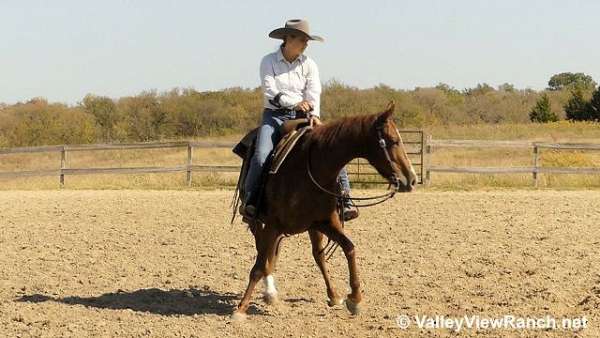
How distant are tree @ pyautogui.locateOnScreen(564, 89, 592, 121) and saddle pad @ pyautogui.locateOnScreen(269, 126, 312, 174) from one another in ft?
153

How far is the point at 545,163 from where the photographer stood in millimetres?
26047

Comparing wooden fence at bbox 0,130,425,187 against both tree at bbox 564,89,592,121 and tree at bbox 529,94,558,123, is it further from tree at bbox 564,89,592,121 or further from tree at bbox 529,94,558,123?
tree at bbox 529,94,558,123

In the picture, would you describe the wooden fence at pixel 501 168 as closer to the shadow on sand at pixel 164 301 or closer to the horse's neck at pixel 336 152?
the shadow on sand at pixel 164 301

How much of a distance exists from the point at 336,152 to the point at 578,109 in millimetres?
48145

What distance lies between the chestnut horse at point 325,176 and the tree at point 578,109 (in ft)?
153

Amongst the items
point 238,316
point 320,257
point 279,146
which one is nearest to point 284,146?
point 279,146

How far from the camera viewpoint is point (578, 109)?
50969 millimetres

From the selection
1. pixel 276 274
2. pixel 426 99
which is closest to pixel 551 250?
pixel 276 274

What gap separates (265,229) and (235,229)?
4.87 metres

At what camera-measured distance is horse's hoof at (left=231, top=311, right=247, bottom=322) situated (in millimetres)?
6407

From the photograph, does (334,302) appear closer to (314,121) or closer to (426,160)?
(314,121)

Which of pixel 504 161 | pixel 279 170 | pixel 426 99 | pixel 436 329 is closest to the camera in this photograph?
pixel 436 329

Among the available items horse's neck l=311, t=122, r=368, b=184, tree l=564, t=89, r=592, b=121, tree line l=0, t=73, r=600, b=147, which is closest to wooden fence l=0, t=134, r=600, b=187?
horse's neck l=311, t=122, r=368, b=184

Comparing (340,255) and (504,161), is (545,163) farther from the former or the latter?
(340,255)
